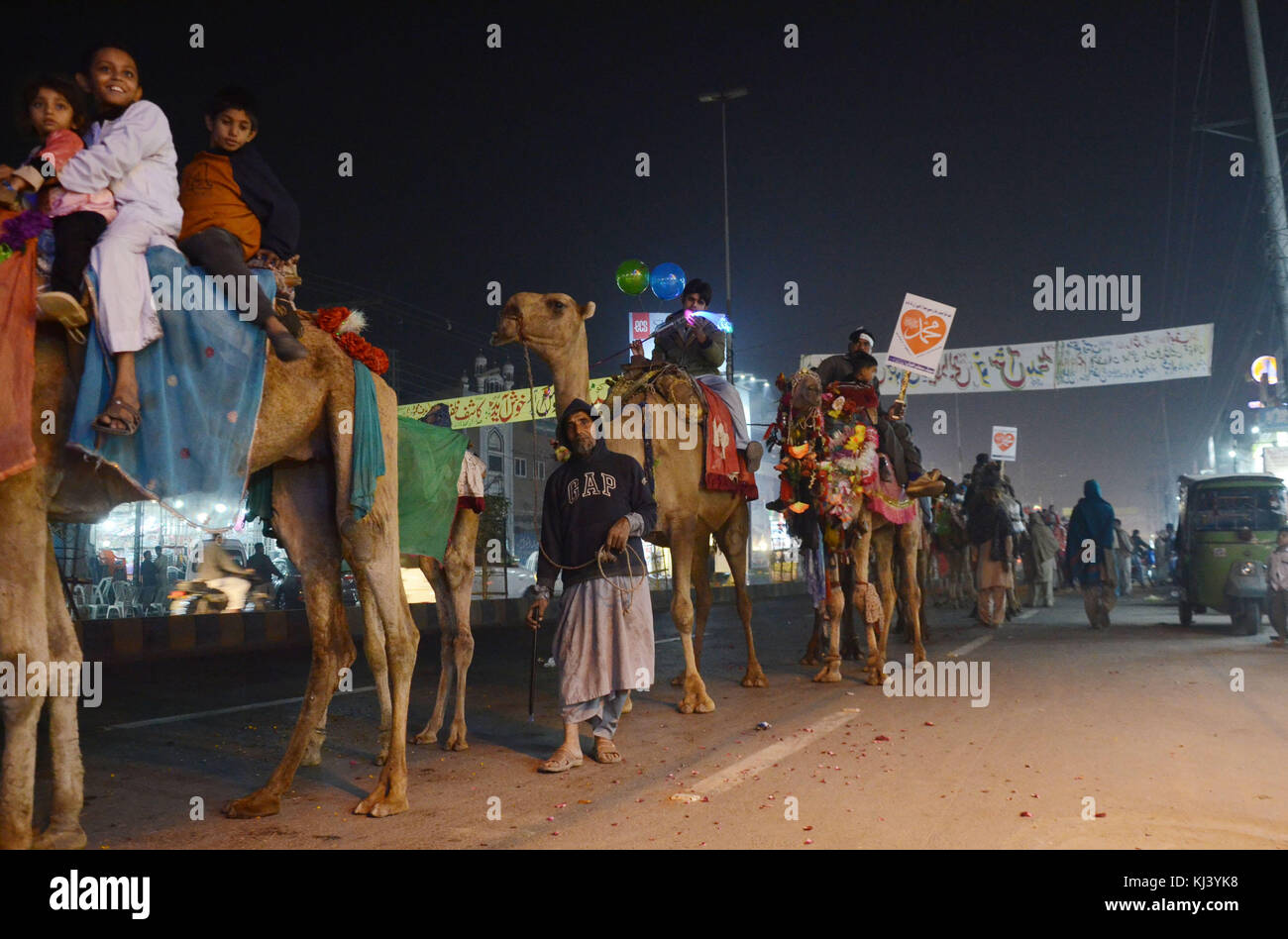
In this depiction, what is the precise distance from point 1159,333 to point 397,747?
2615cm

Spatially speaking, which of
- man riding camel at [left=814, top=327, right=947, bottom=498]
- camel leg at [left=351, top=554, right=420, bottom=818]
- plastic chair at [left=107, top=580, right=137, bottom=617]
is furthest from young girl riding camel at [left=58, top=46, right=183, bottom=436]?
plastic chair at [left=107, top=580, right=137, bottom=617]

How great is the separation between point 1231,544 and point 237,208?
15.1 metres

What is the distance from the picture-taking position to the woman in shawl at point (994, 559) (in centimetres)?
1730

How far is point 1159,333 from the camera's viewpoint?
85.9ft

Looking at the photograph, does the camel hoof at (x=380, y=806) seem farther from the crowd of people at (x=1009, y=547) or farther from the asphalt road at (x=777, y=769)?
the crowd of people at (x=1009, y=547)

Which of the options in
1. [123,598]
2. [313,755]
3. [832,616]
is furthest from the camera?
[123,598]

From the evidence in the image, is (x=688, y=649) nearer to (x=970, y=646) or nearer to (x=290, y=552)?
(x=290, y=552)

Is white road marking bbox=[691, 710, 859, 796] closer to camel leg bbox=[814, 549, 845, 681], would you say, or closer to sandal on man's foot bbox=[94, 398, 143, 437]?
camel leg bbox=[814, 549, 845, 681]

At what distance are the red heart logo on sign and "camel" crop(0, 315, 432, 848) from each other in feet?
30.3

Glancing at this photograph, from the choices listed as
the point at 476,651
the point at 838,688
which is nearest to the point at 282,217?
the point at 838,688

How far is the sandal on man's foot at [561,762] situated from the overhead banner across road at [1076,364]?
20249 millimetres

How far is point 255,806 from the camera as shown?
5047 millimetres

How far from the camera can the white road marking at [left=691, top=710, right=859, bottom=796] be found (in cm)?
550

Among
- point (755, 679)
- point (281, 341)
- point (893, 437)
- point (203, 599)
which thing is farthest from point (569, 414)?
point (203, 599)
